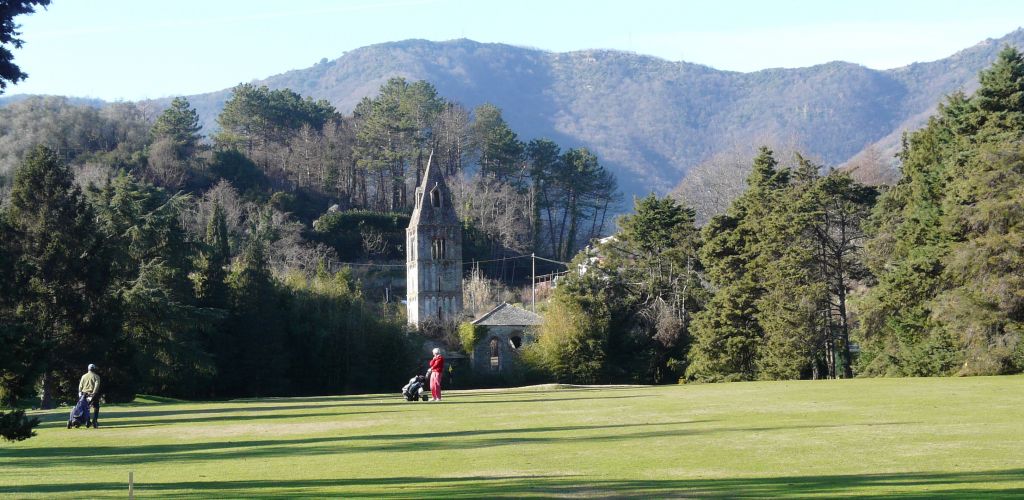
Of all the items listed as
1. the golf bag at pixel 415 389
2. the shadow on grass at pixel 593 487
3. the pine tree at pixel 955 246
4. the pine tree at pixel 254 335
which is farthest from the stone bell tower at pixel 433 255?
the shadow on grass at pixel 593 487

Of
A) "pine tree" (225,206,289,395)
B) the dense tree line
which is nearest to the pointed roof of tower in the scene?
the dense tree line

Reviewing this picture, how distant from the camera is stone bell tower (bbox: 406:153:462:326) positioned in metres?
85.4

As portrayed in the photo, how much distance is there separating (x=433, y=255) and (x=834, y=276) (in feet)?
121

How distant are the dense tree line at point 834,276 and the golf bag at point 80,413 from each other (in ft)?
100

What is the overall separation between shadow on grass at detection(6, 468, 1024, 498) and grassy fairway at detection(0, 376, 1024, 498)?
0.02 meters

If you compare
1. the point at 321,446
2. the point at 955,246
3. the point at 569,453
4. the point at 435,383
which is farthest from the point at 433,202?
the point at 569,453

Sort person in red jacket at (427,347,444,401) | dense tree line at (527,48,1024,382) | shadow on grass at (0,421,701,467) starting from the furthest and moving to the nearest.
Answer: dense tree line at (527,48,1024,382)
person in red jacket at (427,347,444,401)
shadow on grass at (0,421,701,467)

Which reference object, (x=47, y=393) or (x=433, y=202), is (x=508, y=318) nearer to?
(x=433, y=202)

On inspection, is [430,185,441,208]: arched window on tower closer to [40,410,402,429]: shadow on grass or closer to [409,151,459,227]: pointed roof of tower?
[409,151,459,227]: pointed roof of tower

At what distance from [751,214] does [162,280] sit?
28542 mm

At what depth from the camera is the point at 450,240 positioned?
8819 cm

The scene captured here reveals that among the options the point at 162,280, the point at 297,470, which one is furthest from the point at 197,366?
the point at 297,470

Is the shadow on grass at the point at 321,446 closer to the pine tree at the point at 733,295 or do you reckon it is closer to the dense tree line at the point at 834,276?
the dense tree line at the point at 834,276

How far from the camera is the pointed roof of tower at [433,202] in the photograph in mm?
88062
